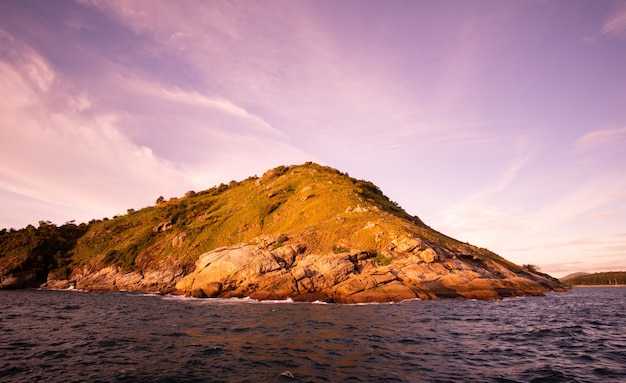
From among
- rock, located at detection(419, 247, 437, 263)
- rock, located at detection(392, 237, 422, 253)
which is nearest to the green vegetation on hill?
rock, located at detection(392, 237, 422, 253)

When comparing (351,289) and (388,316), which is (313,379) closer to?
(388,316)

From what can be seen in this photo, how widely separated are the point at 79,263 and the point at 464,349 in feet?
348

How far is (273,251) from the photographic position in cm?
5794

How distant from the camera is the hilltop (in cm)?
5006

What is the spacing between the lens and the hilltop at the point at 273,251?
50.1 meters

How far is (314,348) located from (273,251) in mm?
39626

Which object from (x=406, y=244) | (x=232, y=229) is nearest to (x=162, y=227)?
(x=232, y=229)

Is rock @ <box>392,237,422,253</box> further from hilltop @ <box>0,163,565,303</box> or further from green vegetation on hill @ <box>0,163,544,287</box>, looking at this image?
green vegetation on hill @ <box>0,163,544,287</box>

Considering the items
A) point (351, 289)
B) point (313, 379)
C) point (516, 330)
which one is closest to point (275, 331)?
point (313, 379)

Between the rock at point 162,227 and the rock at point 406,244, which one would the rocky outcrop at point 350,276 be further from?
the rock at point 162,227

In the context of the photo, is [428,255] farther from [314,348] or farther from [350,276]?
[314,348]

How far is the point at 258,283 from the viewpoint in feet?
172

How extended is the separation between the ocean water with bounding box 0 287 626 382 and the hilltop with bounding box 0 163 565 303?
18.6 metres

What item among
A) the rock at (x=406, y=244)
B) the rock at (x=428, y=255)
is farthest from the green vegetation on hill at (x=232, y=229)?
the rock at (x=428, y=255)
